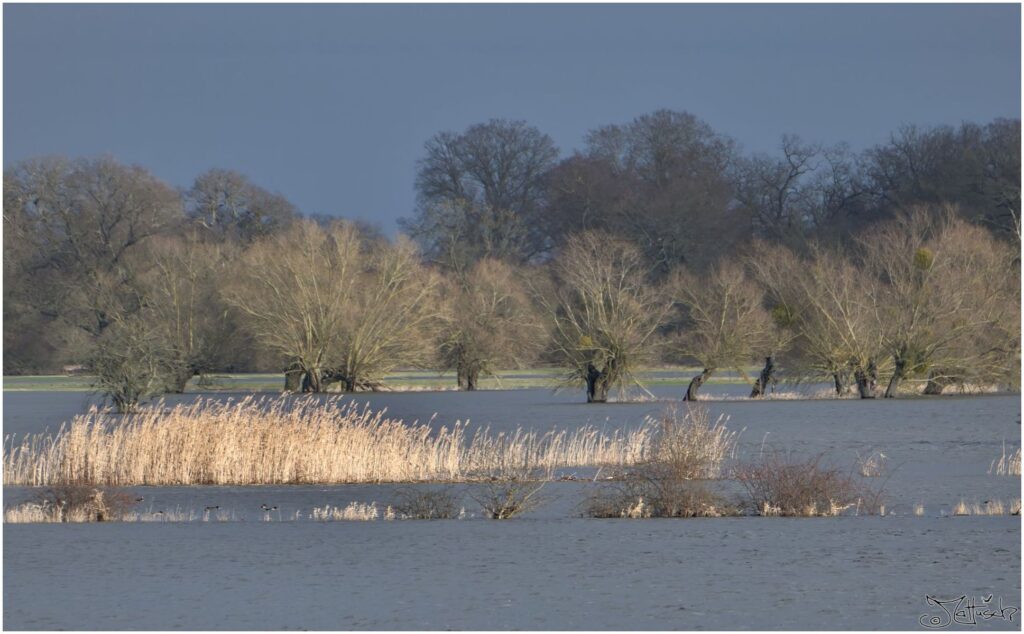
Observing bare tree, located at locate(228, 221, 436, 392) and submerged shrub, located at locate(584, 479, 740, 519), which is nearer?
submerged shrub, located at locate(584, 479, 740, 519)

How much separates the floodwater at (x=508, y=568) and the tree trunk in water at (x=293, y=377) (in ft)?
145

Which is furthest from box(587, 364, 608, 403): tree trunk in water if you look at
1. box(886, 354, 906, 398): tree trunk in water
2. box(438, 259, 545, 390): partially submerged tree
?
box(438, 259, 545, 390): partially submerged tree

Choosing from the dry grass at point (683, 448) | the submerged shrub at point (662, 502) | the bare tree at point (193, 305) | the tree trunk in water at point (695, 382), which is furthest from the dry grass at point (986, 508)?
the bare tree at point (193, 305)

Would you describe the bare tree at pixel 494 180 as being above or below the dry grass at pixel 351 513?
above

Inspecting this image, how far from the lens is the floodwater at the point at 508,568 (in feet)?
37.6

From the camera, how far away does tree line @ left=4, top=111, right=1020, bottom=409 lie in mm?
54406

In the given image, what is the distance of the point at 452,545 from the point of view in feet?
52.1

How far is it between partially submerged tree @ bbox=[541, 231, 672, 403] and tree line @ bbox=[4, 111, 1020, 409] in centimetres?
10

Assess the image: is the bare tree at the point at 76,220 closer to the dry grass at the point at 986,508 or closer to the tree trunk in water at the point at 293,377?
the tree trunk in water at the point at 293,377

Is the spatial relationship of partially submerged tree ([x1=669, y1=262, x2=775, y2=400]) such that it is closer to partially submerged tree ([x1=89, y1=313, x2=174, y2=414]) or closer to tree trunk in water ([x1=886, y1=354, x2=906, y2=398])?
tree trunk in water ([x1=886, y1=354, x2=906, y2=398])

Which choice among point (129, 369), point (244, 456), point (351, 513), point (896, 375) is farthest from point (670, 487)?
point (896, 375)

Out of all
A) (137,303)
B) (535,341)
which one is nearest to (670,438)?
(535,341)

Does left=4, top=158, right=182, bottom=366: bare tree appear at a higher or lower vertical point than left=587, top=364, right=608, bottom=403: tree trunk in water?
higher

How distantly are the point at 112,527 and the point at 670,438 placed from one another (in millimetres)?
7034
